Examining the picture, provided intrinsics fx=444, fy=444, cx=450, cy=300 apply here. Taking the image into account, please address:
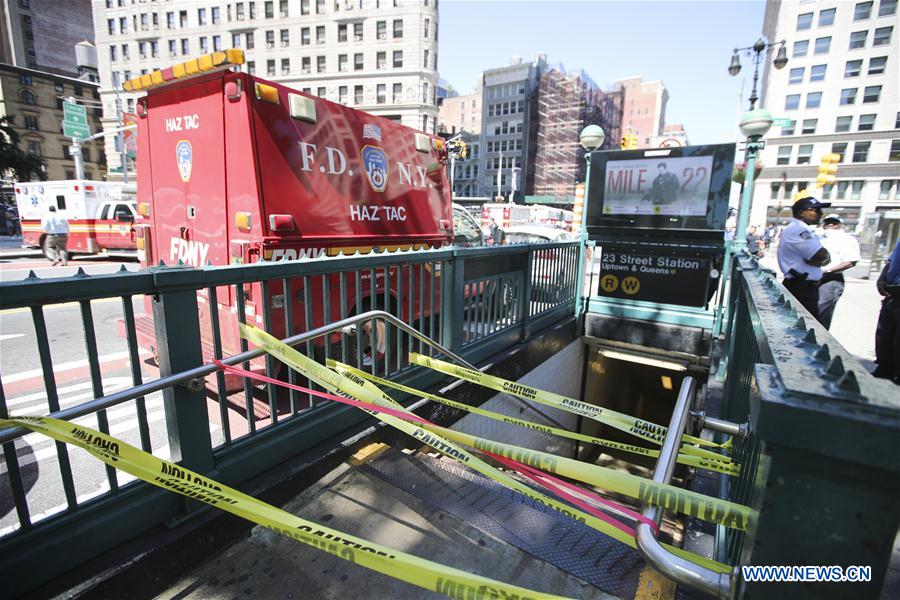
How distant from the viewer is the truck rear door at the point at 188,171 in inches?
172

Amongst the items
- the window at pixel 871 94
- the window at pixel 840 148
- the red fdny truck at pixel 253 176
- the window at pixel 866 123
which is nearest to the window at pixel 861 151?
the window at pixel 840 148

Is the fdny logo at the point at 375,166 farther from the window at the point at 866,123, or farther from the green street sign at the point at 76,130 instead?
the window at the point at 866,123

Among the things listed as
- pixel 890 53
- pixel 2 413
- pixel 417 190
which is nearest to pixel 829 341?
pixel 2 413

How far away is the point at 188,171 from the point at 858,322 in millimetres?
12987

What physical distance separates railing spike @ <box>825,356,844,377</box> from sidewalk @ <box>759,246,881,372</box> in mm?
7724

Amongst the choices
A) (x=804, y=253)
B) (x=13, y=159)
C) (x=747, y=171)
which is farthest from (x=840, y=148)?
(x=13, y=159)

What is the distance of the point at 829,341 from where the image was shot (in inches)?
53.7

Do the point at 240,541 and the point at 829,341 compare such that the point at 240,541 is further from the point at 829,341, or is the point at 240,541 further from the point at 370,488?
the point at 829,341

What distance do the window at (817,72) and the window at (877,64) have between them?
3.81 metres

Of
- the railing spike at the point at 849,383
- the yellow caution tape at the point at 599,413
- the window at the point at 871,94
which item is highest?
the window at the point at 871,94

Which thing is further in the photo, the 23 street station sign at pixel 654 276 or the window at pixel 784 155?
the window at pixel 784 155

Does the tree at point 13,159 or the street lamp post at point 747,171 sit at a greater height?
the tree at point 13,159

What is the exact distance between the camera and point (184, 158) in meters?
4.69

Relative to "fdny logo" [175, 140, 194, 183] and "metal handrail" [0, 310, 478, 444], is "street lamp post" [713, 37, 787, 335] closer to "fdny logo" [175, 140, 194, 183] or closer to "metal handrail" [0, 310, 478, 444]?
"metal handrail" [0, 310, 478, 444]
